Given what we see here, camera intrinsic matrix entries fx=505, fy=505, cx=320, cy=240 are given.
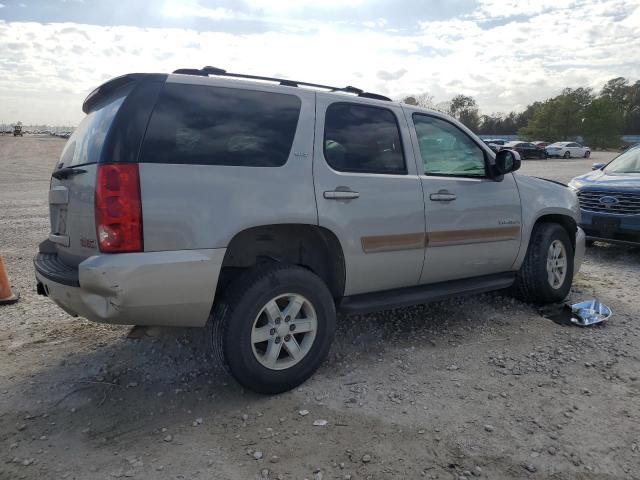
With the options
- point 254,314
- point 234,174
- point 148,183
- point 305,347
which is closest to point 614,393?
point 305,347

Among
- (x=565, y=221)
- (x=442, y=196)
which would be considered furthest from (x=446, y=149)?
(x=565, y=221)

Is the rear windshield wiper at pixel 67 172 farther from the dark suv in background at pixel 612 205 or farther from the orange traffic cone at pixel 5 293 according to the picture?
the dark suv in background at pixel 612 205

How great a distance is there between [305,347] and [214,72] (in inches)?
75.0

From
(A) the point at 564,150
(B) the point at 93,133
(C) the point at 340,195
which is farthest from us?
(A) the point at 564,150

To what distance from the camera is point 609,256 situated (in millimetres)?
7328

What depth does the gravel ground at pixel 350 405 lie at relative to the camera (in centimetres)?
257

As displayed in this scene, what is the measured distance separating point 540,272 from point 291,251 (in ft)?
8.56

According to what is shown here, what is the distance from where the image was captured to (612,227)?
689 cm

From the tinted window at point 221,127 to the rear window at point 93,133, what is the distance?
29 centimetres

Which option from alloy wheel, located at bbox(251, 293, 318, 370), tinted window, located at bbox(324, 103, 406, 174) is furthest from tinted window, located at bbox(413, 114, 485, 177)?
alloy wheel, located at bbox(251, 293, 318, 370)

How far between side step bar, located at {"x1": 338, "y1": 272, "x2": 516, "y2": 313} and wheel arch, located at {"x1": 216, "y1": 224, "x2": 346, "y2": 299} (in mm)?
149

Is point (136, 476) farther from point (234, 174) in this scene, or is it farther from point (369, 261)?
point (369, 261)

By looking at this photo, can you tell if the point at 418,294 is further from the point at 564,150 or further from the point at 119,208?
the point at 564,150

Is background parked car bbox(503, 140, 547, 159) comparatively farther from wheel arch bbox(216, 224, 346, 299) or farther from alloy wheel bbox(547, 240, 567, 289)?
wheel arch bbox(216, 224, 346, 299)
